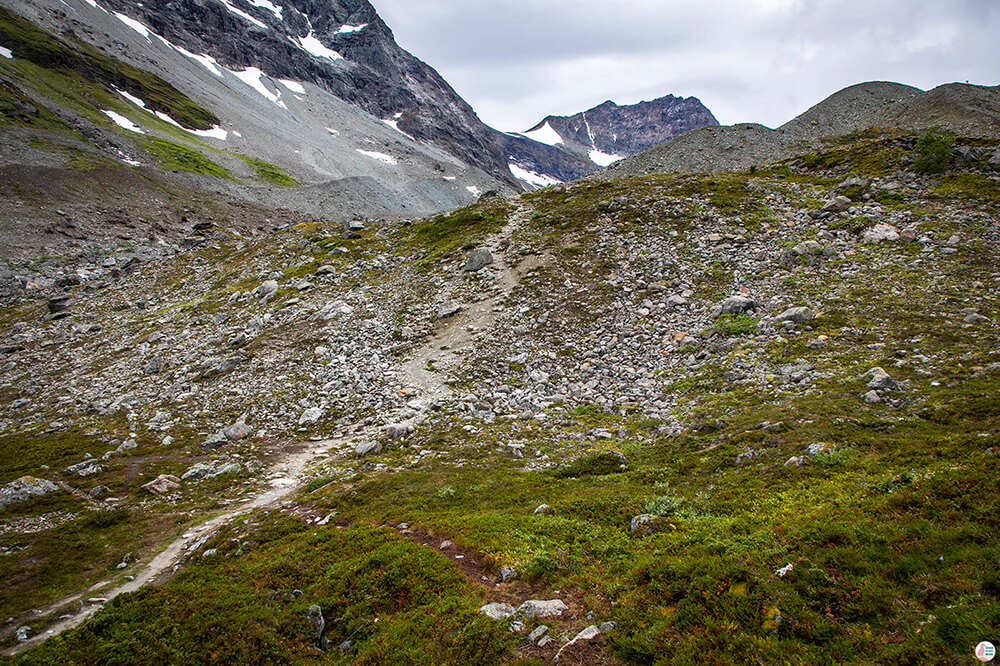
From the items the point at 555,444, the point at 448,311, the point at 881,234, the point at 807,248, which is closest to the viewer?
the point at 555,444

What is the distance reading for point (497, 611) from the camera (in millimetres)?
7926

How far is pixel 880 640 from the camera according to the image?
213 inches

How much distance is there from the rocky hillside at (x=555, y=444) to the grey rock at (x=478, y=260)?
353 millimetres

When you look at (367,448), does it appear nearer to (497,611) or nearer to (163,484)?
(163,484)

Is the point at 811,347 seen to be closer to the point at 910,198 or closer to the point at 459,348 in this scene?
the point at 459,348

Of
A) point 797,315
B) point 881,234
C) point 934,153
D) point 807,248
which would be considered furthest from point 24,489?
point 934,153

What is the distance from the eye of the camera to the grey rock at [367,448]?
1700 cm

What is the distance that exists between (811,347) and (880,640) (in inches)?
542

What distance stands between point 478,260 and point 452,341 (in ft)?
32.0

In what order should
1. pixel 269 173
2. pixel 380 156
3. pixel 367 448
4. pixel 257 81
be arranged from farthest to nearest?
pixel 257 81
pixel 380 156
pixel 269 173
pixel 367 448

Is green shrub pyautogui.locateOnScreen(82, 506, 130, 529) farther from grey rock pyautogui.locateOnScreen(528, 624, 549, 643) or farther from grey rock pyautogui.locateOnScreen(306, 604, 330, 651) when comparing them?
grey rock pyautogui.locateOnScreen(528, 624, 549, 643)

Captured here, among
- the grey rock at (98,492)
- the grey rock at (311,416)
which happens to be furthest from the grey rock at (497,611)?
the grey rock at (98,492)

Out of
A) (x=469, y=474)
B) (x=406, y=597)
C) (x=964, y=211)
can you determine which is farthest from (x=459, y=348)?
(x=964, y=211)

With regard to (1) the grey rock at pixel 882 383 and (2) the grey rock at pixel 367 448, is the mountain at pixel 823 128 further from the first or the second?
(2) the grey rock at pixel 367 448
